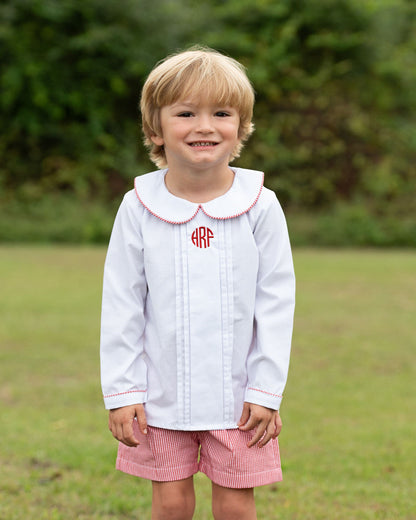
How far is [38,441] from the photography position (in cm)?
435

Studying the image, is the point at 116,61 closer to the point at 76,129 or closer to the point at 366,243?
the point at 76,129

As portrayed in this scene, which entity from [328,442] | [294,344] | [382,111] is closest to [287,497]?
[328,442]

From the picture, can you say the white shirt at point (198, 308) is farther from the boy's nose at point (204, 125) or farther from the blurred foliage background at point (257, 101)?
the blurred foliage background at point (257, 101)

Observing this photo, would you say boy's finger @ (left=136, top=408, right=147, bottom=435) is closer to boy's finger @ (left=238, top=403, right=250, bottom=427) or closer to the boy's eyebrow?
boy's finger @ (left=238, top=403, right=250, bottom=427)

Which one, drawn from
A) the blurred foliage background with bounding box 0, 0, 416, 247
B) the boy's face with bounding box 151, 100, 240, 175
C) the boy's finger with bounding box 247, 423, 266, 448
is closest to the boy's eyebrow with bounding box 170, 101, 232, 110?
the boy's face with bounding box 151, 100, 240, 175

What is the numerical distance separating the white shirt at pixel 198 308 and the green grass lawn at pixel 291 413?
1.27 m

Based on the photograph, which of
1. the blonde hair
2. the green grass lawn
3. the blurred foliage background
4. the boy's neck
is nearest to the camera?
the blonde hair

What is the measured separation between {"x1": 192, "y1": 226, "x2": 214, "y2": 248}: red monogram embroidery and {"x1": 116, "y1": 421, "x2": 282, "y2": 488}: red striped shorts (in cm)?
55

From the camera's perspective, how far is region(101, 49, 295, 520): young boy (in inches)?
85.8

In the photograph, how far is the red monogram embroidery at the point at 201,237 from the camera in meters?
2.20

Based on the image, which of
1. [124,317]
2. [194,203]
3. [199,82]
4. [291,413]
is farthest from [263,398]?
[291,413]

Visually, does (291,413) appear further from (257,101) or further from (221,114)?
(257,101)

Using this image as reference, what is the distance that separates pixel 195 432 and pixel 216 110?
0.96m

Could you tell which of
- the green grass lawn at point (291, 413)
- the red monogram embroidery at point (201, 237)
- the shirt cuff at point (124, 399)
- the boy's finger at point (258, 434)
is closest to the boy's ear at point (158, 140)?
the red monogram embroidery at point (201, 237)
